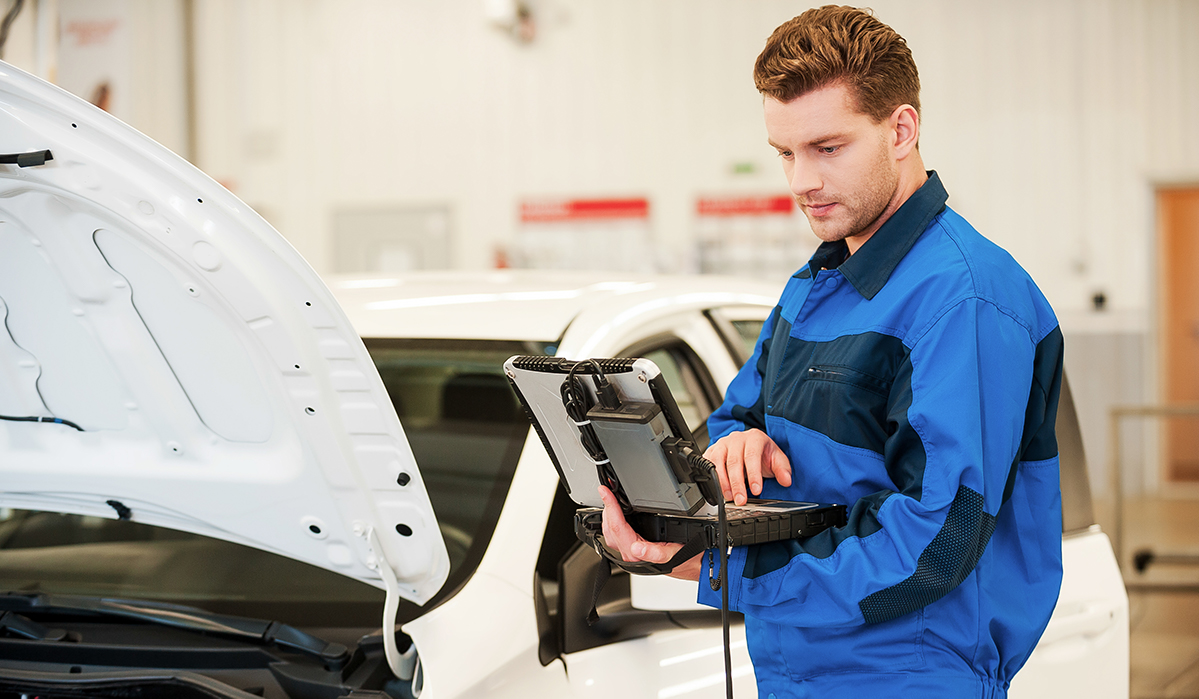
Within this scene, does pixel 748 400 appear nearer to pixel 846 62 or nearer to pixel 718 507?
pixel 718 507

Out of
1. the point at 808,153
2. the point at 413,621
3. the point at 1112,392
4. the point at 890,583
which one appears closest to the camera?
the point at 890,583

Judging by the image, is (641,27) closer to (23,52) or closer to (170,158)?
(23,52)

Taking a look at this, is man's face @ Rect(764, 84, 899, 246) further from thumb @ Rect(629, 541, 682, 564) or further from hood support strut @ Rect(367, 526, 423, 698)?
hood support strut @ Rect(367, 526, 423, 698)

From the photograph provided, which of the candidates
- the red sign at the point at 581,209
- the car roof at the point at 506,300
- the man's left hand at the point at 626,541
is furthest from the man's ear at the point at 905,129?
the red sign at the point at 581,209

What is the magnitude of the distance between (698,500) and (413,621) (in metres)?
0.49

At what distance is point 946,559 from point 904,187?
42 cm

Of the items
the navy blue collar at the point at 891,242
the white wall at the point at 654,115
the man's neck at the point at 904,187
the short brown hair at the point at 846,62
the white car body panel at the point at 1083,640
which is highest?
the white wall at the point at 654,115

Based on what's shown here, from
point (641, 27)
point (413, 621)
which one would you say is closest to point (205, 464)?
point (413, 621)

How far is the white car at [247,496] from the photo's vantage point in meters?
1.06

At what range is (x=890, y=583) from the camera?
917mm

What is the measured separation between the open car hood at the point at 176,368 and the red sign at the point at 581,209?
20.3 ft

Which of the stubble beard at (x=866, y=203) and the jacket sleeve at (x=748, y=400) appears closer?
the stubble beard at (x=866, y=203)

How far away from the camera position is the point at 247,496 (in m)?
1.24

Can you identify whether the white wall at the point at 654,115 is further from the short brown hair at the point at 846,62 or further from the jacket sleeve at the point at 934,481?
the jacket sleeve at the point at 934,481
